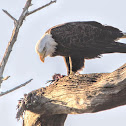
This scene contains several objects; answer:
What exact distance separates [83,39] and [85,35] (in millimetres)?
116

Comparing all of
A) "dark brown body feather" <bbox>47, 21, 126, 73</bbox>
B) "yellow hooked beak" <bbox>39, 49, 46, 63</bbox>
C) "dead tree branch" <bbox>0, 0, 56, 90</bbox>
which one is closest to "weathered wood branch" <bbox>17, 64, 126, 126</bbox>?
"dark brown body feather" <bbox>47, 21, 126, 73</bbox>

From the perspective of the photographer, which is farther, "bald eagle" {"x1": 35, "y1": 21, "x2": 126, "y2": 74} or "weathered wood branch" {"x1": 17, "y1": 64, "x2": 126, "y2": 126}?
"bald eagle" {"x1": 35, "y1": 21, "x2": 126, "y2": 74}

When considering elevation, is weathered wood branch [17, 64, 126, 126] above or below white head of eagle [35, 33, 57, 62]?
below

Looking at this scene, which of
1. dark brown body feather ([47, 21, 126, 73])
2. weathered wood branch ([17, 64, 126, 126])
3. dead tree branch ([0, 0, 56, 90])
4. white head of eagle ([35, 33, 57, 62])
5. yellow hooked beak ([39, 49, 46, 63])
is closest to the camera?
dead tree branch ([0, 0, 56, 90])

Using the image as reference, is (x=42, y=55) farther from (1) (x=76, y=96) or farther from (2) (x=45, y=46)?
(1) (x=76, y=96)

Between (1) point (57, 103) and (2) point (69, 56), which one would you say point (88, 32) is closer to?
(2) point (69, 56)

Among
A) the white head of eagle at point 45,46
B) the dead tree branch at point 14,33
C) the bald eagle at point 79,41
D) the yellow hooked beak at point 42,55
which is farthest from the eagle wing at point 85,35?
the dead tree branch at point 14,33

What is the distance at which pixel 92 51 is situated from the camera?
24.7 ft

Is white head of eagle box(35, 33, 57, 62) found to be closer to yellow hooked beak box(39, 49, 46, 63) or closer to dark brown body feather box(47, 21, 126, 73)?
yellow hooked beak box(39, 49, 46, 63)

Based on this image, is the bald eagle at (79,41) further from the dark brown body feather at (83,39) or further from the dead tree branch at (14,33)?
the dead tree branch at (14,33)

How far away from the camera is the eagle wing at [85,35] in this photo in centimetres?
752

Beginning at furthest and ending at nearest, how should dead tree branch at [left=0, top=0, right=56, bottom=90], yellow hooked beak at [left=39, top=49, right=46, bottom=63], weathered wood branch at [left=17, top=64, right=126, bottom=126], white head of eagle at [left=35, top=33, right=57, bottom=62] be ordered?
yellow hooked beak at [left=39, top=49, right=46, bottom=63], white head of eagle at [left=35, top=33, right=57, bottom=62], weathered wood branch at [left=17, top=64, right=126, bottom=126], dead tree branch at [left=0, top=0, right=56, bottom=90]

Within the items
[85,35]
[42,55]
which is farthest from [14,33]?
[42,55]

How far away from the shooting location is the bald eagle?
7512mm
